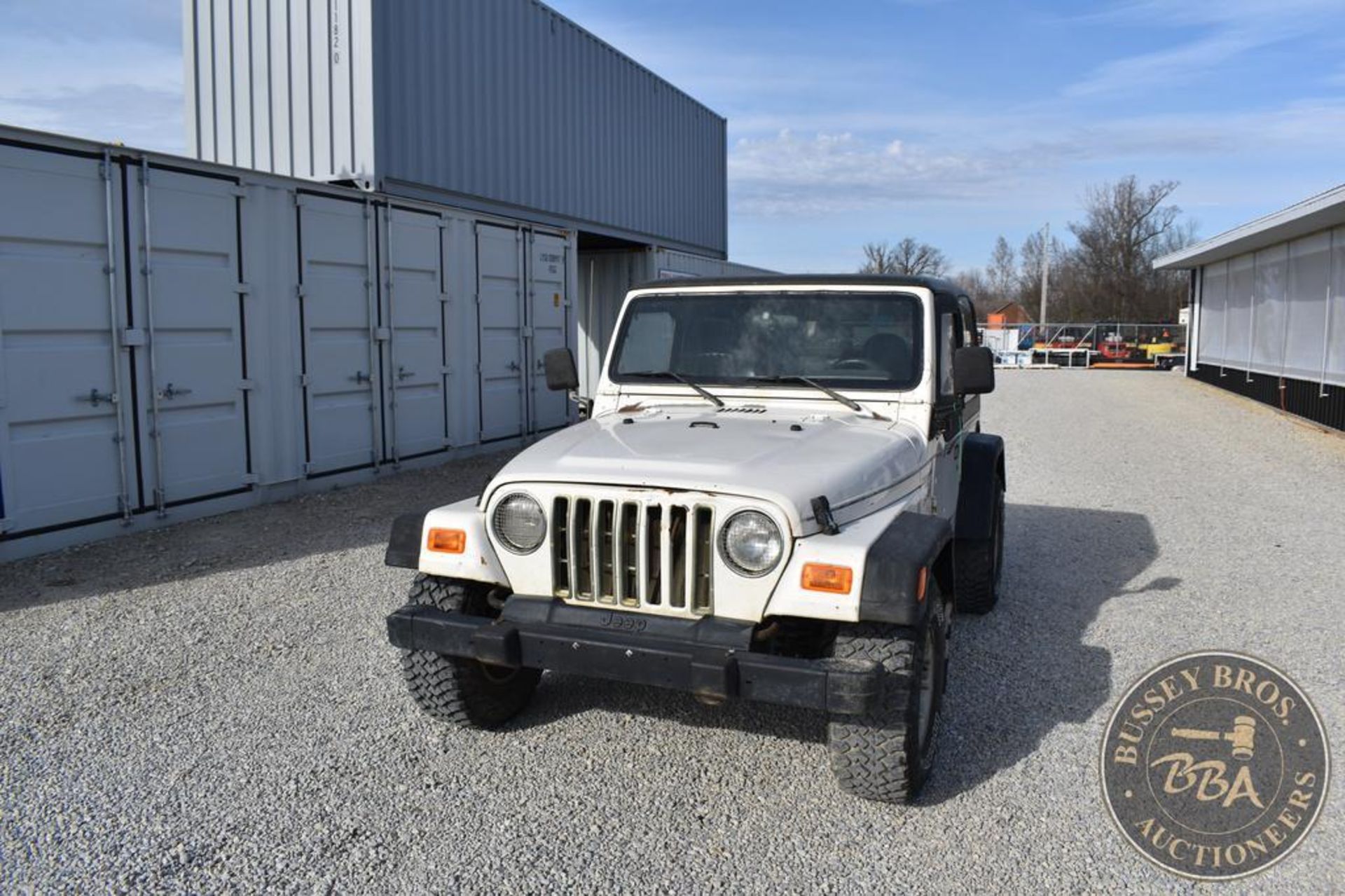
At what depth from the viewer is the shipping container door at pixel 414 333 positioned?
32.4 ft

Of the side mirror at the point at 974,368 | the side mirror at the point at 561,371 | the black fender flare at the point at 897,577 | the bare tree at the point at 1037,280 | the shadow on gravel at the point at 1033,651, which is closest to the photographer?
the black fender flare at the point at 897,577

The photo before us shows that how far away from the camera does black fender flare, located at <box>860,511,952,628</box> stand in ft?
9.98

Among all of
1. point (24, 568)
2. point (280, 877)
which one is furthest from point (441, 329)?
point (280, 877)

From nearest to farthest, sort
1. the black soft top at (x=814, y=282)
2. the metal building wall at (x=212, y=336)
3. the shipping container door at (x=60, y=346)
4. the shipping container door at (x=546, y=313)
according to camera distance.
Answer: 1. the black soft top at (x=814, y=282)
2. the shipping container door at (x=60, y=346)
3. the metal building wall at (x=212, y=336)
4. the shipping container door at (x=546, y=313)

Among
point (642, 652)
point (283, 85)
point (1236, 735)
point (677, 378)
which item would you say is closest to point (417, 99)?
point (283, 85)

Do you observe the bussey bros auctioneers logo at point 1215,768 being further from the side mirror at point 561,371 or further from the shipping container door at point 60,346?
the shipping container door at point 60,346

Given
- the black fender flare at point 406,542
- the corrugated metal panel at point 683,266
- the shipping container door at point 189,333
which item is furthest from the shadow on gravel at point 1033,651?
the corrugated metal panel at point 683,266

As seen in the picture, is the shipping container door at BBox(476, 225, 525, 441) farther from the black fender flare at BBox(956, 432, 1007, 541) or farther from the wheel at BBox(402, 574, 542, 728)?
the wheel at BBox(402, 574, 542, 728)

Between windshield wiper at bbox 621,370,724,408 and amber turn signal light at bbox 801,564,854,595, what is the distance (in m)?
1.51

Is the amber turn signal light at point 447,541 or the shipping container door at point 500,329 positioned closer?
the amber turn signal light at point 447,541

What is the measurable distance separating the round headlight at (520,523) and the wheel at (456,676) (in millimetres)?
319

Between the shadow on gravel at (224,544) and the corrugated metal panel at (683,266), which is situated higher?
the corrugated metal panel at (683,266)

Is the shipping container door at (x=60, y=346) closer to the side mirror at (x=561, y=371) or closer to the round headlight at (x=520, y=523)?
the side mirror at (x=561, y=371)

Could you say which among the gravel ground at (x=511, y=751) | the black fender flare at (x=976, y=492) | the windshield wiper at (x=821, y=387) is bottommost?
the gravel ground at (x=511, y=751)
